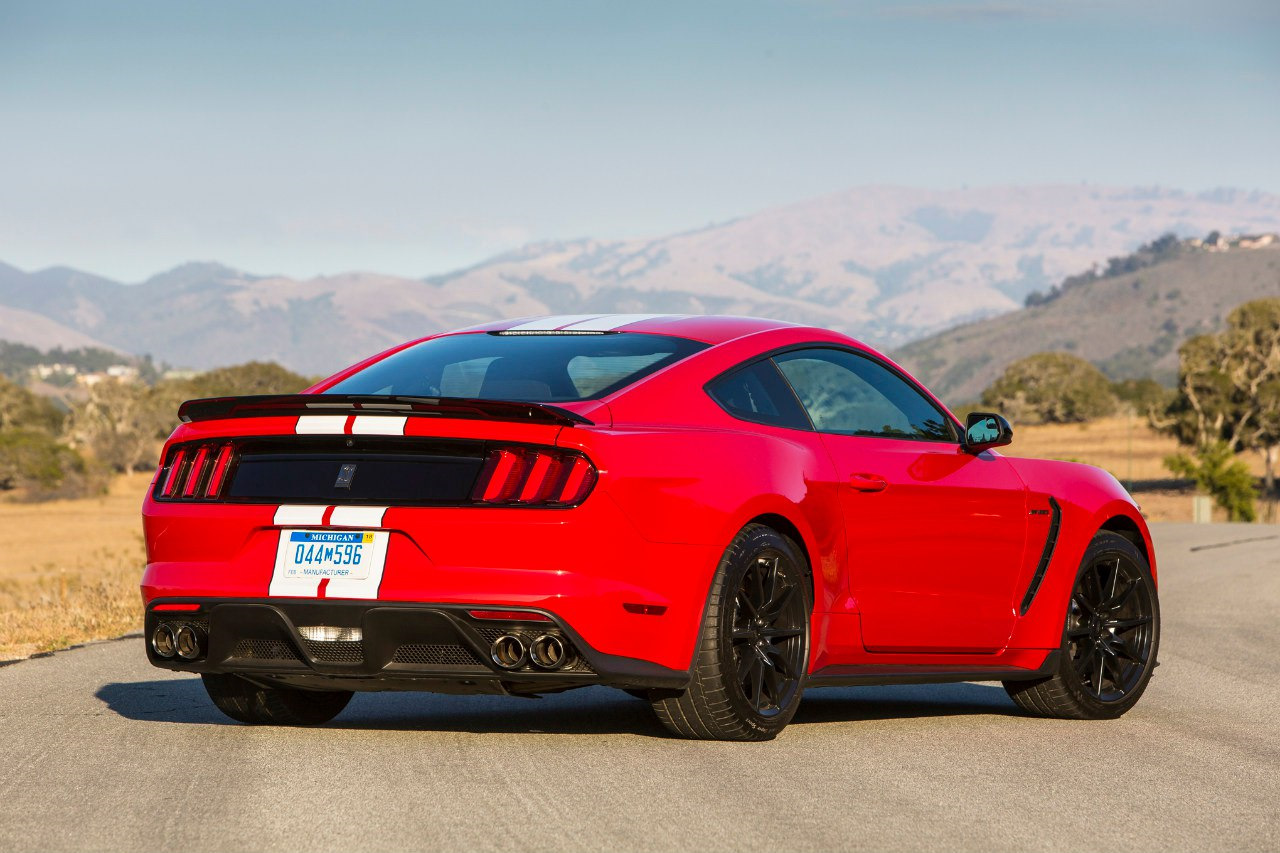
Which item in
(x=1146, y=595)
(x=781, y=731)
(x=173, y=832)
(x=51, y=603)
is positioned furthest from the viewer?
(x=51, y=603)

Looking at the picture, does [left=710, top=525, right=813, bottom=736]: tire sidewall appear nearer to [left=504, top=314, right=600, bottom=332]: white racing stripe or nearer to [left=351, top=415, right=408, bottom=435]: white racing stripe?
[left=351, top=415, right=408, bottom=435]: white racing stripe

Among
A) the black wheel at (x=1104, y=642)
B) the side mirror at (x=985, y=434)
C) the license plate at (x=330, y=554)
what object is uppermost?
the side mirror at (x=985, y=434)

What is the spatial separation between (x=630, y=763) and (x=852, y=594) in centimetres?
123

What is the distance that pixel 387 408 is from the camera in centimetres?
595

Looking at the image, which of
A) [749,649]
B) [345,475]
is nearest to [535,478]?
[345,475]

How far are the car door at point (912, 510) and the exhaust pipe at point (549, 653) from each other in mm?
1479

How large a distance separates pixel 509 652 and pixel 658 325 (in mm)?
1766

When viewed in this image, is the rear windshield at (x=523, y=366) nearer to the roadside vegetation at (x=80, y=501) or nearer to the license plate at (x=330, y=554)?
the license plate at (x=330, y=554)

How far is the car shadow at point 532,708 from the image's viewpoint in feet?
23.4

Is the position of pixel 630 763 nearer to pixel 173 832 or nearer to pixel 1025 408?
pixel 173 832

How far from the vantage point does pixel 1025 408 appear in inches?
4158

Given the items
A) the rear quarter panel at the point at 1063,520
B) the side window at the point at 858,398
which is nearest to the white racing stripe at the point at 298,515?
the side window at the point at 858,398

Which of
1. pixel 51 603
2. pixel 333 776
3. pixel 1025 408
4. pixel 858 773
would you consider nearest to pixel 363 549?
pixel 333 776

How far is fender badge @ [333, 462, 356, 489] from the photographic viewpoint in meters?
5.98
